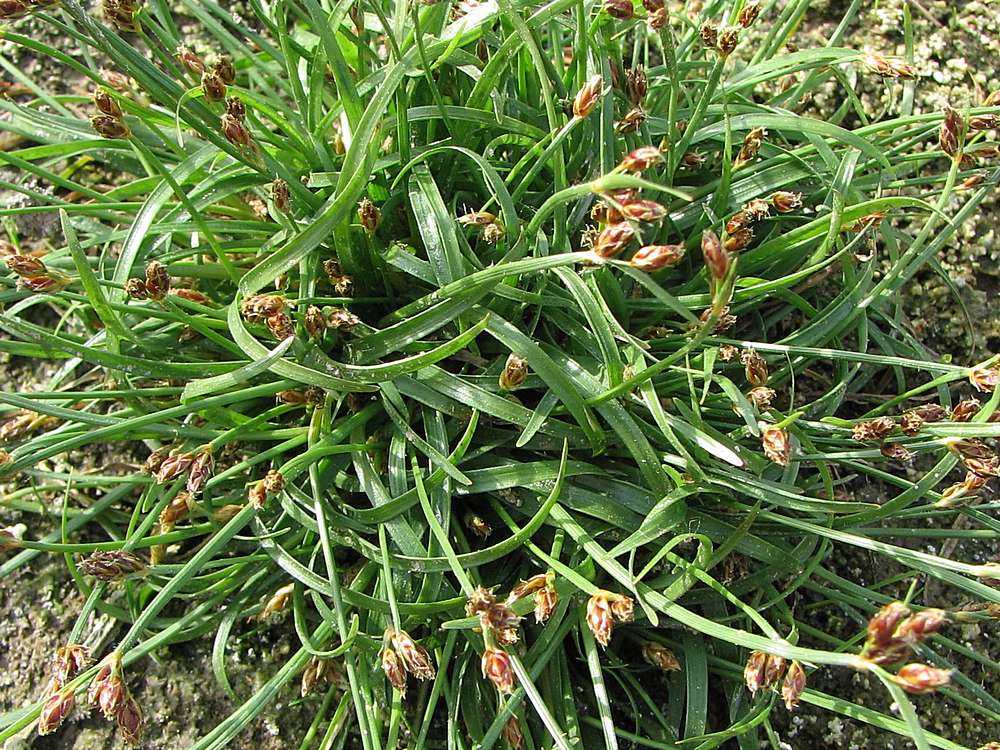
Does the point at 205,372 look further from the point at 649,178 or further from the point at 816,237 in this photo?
the point at 816,237

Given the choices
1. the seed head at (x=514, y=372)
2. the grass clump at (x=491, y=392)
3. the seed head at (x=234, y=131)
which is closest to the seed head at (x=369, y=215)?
the grass clump at (x=491, y=392)

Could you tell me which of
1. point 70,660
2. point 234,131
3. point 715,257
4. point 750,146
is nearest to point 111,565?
point 70,660

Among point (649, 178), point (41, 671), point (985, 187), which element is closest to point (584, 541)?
point (649, 178)

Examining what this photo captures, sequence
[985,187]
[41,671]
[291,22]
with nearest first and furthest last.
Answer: [985,187] → [41,671] → [291,22]

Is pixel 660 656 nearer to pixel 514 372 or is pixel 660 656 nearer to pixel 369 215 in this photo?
pixel 514 372

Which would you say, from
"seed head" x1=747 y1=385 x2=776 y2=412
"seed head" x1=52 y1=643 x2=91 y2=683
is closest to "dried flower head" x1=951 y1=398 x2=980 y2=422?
"seed head" x1=747 y1=385 x2=776 y2=412

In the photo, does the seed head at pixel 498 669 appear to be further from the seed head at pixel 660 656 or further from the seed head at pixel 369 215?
the seed head at pixel 369 215
